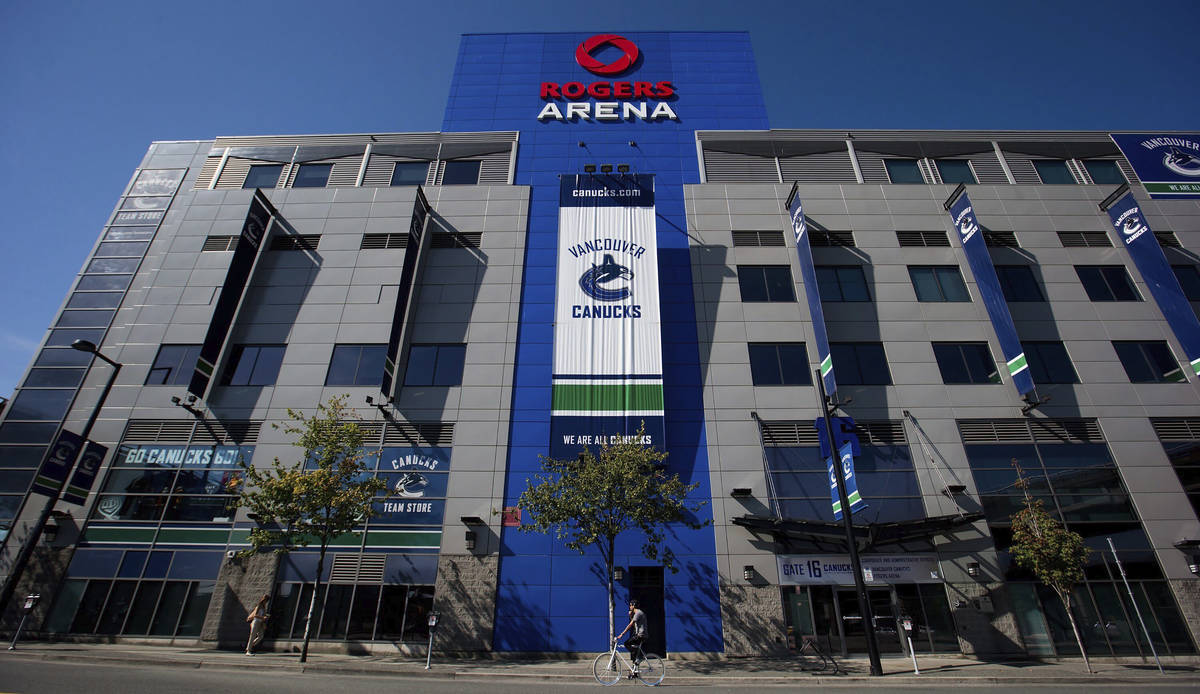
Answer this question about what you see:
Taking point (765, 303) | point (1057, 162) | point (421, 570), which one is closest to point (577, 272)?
point (765, 303)

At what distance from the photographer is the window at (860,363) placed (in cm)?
2369

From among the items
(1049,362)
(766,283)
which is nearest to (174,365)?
(766,283)

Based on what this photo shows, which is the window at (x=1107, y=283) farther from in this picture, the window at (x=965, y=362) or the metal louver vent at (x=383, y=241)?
the metal louver vent at (x=383, y=241)

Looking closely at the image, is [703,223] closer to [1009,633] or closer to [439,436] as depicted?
[439,436]

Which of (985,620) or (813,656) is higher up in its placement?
(985,620)

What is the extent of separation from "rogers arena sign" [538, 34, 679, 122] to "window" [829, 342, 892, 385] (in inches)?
686

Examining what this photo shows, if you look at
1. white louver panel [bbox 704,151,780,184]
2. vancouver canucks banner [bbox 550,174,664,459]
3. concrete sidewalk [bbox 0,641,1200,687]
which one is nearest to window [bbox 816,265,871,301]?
white louver panel [bbox 704,151,780,184]

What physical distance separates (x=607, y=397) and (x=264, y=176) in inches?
925

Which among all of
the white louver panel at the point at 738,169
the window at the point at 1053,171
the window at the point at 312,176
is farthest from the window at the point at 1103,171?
the window at the point at 312,176

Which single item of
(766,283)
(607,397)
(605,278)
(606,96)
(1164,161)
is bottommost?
(607,397)

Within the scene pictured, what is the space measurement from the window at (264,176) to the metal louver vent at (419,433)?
17.1 meters

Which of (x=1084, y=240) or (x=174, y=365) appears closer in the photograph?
(x=174, y=365)

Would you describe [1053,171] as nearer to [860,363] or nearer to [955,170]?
[955,170]

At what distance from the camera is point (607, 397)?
2311cm
